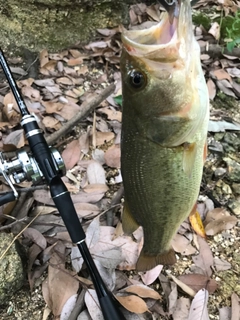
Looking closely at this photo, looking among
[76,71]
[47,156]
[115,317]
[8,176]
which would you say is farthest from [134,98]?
[76,71]

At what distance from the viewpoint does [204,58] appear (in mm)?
3869

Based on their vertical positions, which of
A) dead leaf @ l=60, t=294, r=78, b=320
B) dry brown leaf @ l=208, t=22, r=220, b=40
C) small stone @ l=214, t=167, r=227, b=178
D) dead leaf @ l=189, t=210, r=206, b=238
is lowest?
dead leaf @ l=189, t=210, r=206, b=238

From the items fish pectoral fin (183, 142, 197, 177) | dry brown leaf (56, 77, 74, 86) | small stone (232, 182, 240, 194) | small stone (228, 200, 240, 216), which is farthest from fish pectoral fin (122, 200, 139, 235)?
dry brown leaf (56, 77, 74, 86)

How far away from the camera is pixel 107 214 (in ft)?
8.87

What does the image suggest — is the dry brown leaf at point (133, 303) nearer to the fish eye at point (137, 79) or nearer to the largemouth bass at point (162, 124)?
the largemouth bass at point (162, 124)

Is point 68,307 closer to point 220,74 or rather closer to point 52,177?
point 52,177

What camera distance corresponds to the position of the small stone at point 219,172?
2.99 m

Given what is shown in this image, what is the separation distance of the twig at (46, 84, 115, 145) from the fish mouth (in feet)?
5.27

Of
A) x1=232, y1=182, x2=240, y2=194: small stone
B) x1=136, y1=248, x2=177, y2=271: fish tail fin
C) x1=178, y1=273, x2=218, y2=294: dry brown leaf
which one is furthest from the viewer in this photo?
x1=232, y1=182, x2=240, y2=194: small stone

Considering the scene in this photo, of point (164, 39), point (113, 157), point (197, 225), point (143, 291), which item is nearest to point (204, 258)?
point (197, 225)

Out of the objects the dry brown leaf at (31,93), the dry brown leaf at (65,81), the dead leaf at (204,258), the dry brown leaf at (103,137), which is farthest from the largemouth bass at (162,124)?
the dry brown leaf at (65,81)

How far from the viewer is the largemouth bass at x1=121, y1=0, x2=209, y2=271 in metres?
1.42

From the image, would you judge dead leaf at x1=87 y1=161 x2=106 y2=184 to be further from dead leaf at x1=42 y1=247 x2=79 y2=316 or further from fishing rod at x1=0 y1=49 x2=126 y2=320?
fishing rod at x1=0 y1=49 x2=126 y2=320

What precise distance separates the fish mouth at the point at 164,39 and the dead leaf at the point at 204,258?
1.46 m
